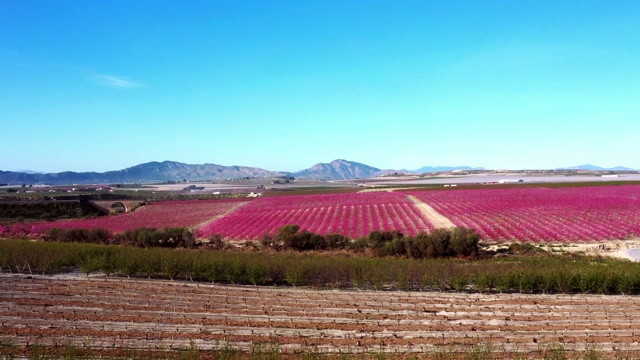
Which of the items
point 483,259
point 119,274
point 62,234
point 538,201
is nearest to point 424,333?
point 483,259

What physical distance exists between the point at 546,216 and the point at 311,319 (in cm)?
2858

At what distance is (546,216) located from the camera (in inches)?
1403

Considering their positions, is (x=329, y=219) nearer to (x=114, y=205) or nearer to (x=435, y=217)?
(x=435, y=217)

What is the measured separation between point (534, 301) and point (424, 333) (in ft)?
19.3

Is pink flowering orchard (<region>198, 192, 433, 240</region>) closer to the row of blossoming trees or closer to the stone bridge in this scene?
the row of blossoming trees

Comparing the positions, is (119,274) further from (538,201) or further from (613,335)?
(538,201)

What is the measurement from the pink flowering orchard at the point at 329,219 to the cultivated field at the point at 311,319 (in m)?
15.6

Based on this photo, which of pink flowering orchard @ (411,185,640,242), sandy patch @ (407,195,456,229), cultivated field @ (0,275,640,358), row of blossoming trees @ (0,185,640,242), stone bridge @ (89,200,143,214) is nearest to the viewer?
cultivated field @ (0,275,640,358)

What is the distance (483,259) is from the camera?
79.7 feet

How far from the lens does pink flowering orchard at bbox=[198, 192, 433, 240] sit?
34625mm

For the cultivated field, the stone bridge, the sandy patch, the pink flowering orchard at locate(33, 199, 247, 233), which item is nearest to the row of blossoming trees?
the pink flowering orchard at locate(33, 199, 247, 233)

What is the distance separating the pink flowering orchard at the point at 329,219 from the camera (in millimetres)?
34625

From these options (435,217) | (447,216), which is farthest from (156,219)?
(447,216)

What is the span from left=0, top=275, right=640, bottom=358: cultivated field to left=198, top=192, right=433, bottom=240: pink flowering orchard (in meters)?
15.6
